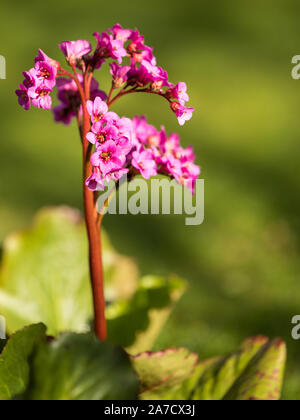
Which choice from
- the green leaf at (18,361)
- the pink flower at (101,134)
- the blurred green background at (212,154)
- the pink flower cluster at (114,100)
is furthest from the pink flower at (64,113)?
the blurred green background at (212,154)

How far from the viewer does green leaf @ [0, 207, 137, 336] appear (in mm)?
1458

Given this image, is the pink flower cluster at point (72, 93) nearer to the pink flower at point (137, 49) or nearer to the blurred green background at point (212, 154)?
the pink flower at point (137, 49)

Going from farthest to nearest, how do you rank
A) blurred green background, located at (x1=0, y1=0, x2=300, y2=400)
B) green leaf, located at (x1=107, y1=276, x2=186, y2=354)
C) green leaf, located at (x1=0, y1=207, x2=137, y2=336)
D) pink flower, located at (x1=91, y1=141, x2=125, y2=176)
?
blurred green background, located at (x1=0, y1=0, x2=300, y2=400) < green leaf, located at (x1=0, y1=207, x2=137, y2=336) < green leaf, located at (x1=107, y1=276, x2=186, y2=354) < pink flower, located at (x1=91, y1=141, x2=125, y2=176)

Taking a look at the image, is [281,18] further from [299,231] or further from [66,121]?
[66,121]

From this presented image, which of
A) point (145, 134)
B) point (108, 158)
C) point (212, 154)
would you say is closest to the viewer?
point (108, 158)

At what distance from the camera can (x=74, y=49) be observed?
41.5 inches

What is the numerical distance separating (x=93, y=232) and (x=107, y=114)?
0.21 m

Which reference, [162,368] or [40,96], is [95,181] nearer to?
[40,96]

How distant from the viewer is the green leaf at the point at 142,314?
133 centimetres

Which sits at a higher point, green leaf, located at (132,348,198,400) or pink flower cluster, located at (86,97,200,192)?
pink flower cluster, located at (86,97,200,192)

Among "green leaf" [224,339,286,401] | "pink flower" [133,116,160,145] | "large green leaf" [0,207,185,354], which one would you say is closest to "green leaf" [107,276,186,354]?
"large green leaf" [0,207,185,354]

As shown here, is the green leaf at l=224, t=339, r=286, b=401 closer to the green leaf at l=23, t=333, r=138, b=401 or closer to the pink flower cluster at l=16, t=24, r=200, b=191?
the green leaf at l=23, t=333, r=138, b=401

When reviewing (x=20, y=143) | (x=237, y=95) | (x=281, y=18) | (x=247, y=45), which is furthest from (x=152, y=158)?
(x=281, y=18)

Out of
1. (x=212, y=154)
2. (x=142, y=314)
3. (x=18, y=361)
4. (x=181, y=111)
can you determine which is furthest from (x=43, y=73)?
(x=212, y=154)
